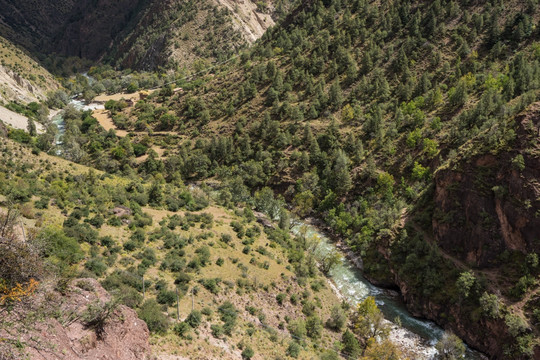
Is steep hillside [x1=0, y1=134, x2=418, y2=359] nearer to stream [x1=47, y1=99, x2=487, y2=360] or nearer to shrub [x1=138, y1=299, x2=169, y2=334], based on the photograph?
shrub [x1=138, y1=299, x2=169, y2=334]

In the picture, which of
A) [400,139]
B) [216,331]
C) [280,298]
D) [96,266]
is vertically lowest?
[400,139]

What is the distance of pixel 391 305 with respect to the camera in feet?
197

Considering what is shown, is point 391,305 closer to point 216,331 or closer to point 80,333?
point 216,331

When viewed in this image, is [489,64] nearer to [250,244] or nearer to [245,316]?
[250,244]

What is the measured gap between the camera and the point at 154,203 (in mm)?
60375

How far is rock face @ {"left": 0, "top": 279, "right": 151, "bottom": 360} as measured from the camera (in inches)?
693

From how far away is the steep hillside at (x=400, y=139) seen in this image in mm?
53875

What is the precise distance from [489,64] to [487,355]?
2640 inches

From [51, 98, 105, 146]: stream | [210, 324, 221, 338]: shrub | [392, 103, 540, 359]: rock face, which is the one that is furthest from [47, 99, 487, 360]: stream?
[51, 98, 105, 146]: stream

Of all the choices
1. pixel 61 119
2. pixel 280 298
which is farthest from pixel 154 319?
pixel 61 119

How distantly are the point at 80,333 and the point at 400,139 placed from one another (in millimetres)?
77708

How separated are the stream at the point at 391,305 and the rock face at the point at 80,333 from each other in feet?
127

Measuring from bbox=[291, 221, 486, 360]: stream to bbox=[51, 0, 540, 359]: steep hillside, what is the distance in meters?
1.96

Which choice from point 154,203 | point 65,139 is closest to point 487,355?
point 154,203
